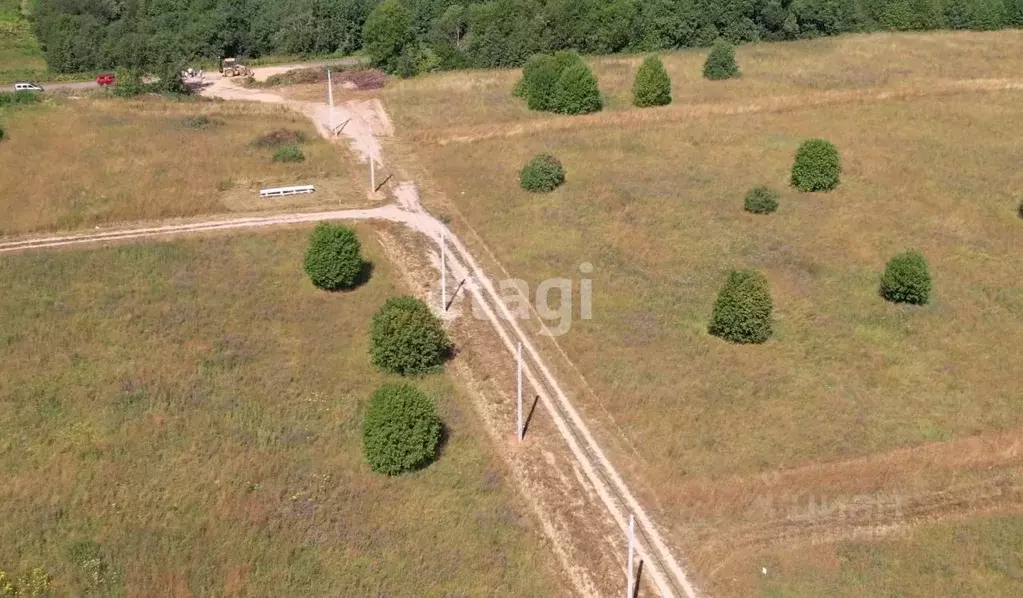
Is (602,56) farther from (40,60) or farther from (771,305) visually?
(40,60)

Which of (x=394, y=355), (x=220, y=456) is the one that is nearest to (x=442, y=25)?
(x=394, y=355)

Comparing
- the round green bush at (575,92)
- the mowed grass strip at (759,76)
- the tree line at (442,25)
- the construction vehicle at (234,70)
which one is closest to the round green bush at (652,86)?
the mowed grass strip at (759,76)

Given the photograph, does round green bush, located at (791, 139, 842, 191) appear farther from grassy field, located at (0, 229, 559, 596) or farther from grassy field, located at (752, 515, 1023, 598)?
grassy field, located at (752, 515, 1023, 598)

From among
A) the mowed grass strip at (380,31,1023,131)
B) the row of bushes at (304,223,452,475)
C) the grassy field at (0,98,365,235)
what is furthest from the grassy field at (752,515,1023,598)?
the mowed grass strip at (380,31,1023,131)

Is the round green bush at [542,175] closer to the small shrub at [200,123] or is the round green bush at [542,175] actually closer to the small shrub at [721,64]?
the small shrub at [200,123]

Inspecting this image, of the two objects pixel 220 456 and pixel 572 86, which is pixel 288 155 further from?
pixel 220 456
